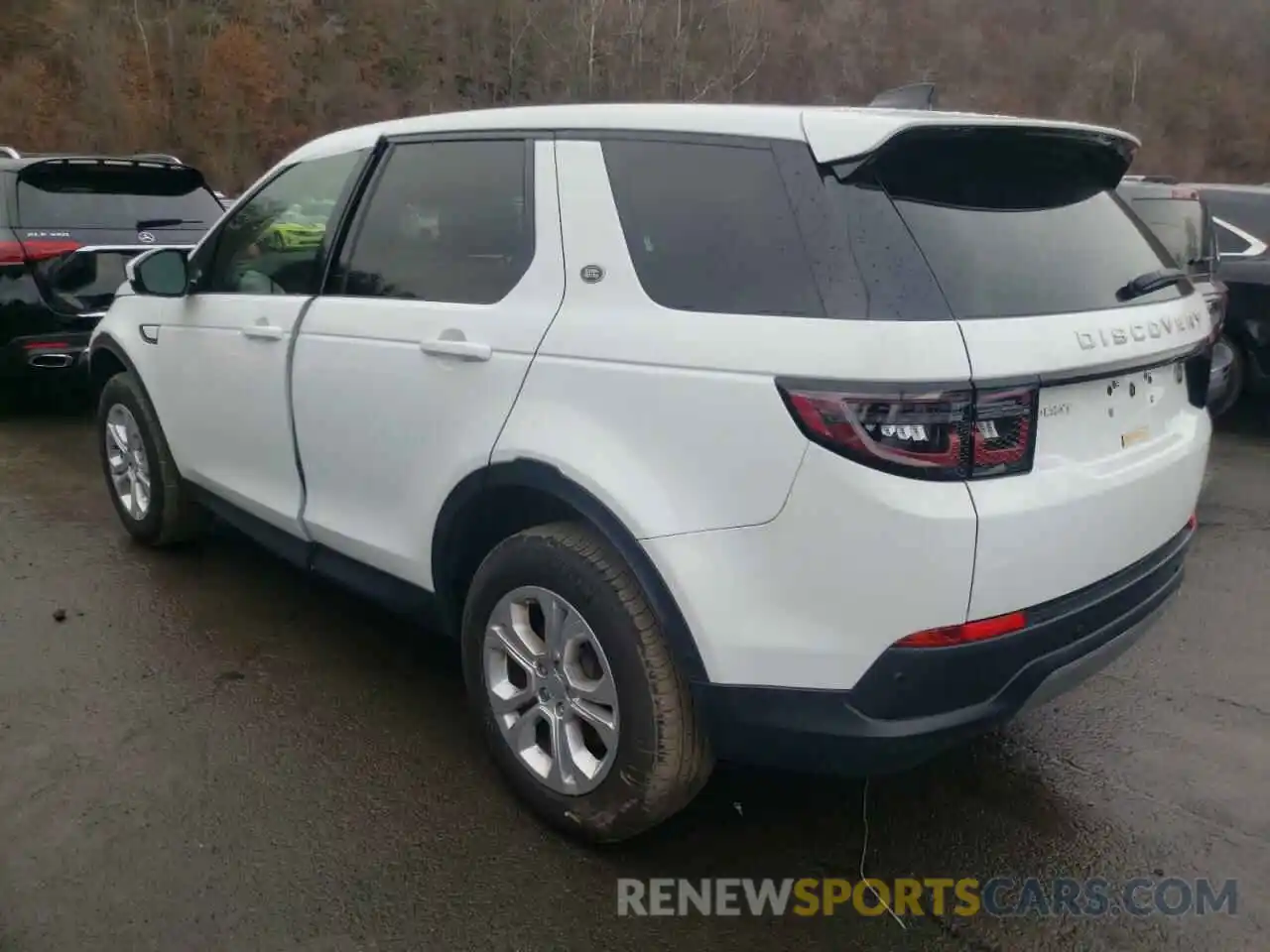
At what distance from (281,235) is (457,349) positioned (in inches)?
51.9

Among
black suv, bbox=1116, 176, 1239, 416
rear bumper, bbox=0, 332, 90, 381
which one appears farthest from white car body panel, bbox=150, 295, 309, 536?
black suv, bbox=1116, 176, 1239, 416

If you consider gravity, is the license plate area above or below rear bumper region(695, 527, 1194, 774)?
above

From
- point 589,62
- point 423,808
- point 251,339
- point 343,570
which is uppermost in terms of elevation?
point 589,62

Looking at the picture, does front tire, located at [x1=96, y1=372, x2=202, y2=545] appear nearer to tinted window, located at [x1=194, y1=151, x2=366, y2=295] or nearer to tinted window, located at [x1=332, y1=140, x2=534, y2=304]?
tinted window, located at [x1=194, y1=151, x2=366, y2=295]

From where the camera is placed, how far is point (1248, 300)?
7.45 metres

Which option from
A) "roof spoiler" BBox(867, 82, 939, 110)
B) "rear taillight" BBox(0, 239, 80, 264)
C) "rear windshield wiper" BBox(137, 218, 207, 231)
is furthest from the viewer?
"rear windshield wiper" BBox(137, 218, 207, 231)

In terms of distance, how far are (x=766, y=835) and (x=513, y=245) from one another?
1685mm

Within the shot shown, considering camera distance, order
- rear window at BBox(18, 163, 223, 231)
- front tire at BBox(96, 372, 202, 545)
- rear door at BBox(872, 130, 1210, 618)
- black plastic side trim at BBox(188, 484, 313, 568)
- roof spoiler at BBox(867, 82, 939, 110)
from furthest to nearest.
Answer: rear window at BBox(18, 163, 223, 231)
front tire at BBox(96, 372, 202, 545)
black plastic side trim at BBox(188, 484, 313, 568)
roof spoiler at BBox(867, 82, 939, 110)
rear door at BBox(872, 130, 1210, 618)

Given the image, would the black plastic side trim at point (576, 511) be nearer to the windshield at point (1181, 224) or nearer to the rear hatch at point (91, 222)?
the rear hatch at point (91, 222)

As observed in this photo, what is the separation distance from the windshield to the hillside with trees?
82.4 feet

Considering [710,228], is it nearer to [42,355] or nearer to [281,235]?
[281,235]

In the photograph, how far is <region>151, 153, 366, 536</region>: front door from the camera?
139 inches

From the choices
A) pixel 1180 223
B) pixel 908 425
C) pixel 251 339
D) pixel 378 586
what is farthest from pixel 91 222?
pixel 1180 223

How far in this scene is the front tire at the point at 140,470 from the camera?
4.44m
